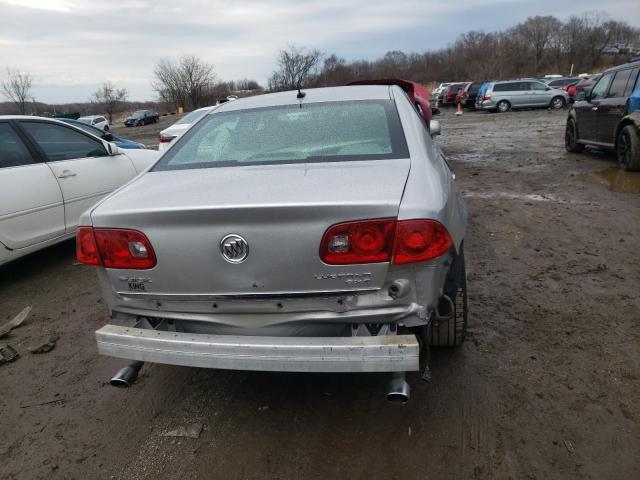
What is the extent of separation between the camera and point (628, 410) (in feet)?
7.75

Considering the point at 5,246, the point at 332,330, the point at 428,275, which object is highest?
the point at 428,275

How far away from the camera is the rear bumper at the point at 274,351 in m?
1.93

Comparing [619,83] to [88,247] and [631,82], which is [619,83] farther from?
[88,247]

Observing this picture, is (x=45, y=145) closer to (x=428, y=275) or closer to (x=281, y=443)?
(x=281, y=443)

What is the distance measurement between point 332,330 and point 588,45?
87542 mm

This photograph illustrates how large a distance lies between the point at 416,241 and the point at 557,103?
89.1 ft

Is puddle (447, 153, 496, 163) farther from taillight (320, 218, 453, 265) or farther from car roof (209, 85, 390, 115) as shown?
taillight (320, 218, 453, 265)

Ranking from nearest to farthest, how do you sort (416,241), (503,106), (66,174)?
1. (416,241)
2. (66,174)
3. (503,106)

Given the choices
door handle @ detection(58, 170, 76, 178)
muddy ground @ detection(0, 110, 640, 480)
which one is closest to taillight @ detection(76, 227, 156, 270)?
muddy ground @ detection(0, 110, 640, 480)

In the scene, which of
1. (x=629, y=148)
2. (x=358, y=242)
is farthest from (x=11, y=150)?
(x=629, y=148)

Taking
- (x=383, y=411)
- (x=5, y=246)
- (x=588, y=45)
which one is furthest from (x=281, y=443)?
(x=588, y=45)

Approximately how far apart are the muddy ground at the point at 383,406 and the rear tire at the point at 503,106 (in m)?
23.8

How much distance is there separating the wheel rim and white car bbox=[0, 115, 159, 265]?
7.44 metres

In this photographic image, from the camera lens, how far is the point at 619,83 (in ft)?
27.3
